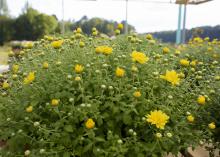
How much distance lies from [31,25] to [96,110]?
1153 centimetres

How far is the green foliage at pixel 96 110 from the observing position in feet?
3.75

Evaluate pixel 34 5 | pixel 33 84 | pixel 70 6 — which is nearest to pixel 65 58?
pixel 33 84

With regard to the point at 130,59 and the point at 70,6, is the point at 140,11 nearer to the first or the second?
the point at 70,6

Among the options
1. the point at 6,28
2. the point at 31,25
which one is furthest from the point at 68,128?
the point at 31,25

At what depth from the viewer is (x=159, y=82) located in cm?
129

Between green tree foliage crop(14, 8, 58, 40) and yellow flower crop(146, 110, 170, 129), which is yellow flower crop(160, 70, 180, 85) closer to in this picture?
yellow flower crop(146, 110, 170, 129)

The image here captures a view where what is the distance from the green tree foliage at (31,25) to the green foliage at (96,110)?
1001 centimetres

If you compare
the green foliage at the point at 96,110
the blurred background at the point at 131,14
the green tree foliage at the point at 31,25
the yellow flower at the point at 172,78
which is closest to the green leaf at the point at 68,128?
the green foliage at the point at 96,110

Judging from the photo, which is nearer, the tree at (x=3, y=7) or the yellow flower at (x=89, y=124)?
the yellow flower at (x=89, y=124)

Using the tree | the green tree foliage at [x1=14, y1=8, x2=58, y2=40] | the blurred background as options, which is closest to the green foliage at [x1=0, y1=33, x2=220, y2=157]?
the blurred background

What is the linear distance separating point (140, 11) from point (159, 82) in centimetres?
789

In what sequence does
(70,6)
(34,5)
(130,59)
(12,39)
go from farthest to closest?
(12,39) < (34,5) < (70,6) < (130,59)

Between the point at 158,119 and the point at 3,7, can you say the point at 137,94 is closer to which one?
the point at 158,119

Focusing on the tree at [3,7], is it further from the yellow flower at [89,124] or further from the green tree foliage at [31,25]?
the yellow flower at [89,124]
